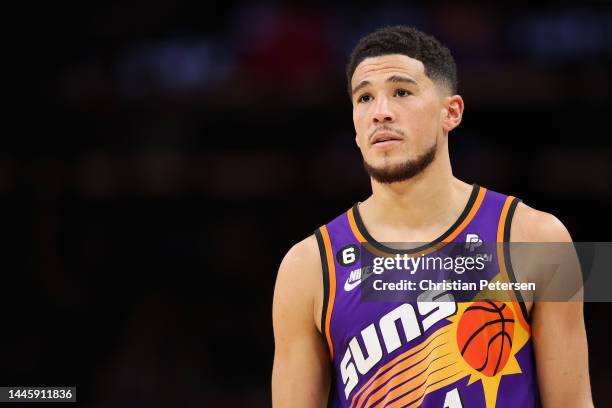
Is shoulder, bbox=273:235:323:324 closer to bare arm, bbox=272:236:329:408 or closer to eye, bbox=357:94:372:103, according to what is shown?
bare arm, bbox=272:236:329:408

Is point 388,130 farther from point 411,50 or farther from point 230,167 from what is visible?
point 230,167

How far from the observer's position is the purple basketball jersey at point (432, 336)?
14.4 ft

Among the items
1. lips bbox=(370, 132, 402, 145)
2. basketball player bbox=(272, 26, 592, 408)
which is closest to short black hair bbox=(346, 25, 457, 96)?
basketball player bbox=(272, 26, 592, 408)

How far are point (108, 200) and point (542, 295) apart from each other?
6789mm

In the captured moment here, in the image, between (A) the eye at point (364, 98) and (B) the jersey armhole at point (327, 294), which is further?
A: (A) the eye at point (364, 98)

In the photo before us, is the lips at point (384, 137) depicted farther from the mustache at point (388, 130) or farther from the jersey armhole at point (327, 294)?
the jersey armhole at point (327, 294)

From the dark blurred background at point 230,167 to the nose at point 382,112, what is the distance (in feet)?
17.2

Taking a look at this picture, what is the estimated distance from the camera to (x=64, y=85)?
10609 millimetres

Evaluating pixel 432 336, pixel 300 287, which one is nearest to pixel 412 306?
pixel 432 336

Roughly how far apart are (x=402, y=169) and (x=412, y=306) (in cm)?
67

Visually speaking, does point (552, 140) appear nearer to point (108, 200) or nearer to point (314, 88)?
point (314, 88)

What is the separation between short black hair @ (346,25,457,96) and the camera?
4691 millimetres

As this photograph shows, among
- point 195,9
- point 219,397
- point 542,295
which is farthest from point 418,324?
point 195,9

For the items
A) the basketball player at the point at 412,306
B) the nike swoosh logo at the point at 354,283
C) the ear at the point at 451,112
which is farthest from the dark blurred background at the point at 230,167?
the nike swoosh logo at the point at 354,283
